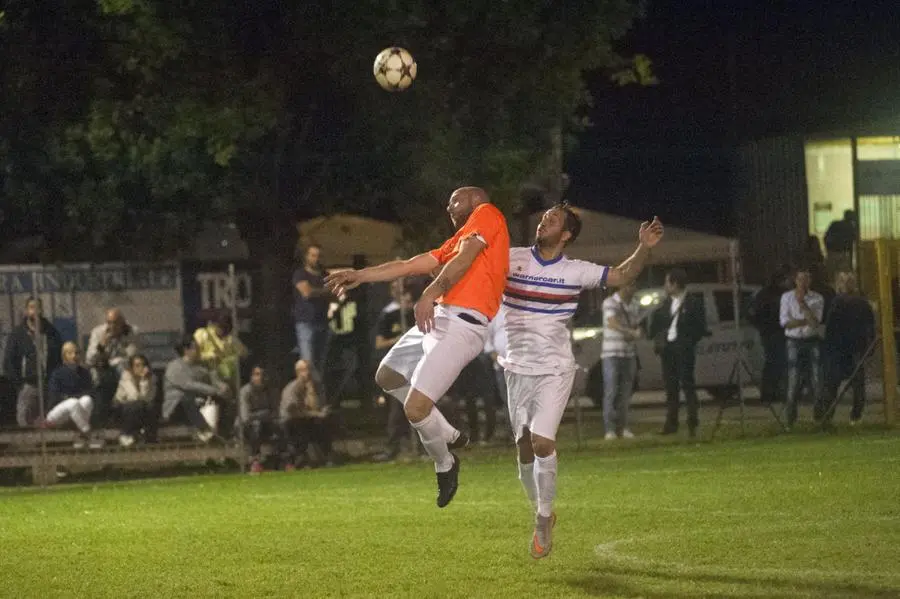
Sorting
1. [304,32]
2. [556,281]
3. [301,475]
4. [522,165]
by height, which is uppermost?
[304,32]

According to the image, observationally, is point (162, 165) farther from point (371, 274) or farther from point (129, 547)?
point (371, 274)

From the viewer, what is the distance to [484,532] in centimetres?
1188

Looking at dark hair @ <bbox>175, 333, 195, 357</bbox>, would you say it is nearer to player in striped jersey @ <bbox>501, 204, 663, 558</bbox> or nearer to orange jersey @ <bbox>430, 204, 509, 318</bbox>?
orange jersey @ <bbox>430, 204, 509, 318</bbox>

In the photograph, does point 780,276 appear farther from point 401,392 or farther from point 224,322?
point 401,392

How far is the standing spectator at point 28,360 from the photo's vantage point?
19.2 meters

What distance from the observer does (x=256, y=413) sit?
19.8 m

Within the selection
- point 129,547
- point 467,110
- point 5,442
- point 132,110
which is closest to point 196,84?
point 132,110

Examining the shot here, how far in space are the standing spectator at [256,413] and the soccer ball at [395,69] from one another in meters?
3.71

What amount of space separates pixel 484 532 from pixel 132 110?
11.3 metres

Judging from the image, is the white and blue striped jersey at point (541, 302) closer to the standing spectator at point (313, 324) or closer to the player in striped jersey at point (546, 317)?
the player in striped jersey at point (546, 317)

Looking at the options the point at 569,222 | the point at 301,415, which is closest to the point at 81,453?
the point at 301,415

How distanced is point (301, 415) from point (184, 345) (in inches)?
65.6

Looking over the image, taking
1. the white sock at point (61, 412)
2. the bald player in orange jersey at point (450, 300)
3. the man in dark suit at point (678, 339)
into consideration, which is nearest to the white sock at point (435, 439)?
the bald player in orange jersey at point (450, 300)

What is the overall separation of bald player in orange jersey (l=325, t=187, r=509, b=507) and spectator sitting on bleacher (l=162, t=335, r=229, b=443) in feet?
29.7
